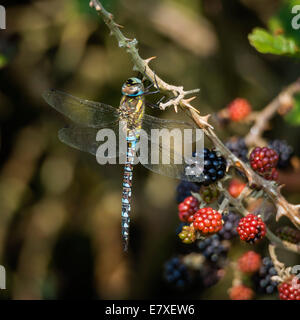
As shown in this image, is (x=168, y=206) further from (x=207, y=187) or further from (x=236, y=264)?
(x=207, y=187)

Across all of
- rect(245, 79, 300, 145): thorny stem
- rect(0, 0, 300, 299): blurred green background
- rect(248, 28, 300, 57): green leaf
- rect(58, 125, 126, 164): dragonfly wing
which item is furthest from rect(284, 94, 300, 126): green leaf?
rect(0, 0, 300, 299): blurred green background

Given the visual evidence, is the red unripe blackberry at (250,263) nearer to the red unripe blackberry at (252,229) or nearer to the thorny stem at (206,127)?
the thorny stem at (206,127)

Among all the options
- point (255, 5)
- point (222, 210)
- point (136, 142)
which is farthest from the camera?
point (255, 5)

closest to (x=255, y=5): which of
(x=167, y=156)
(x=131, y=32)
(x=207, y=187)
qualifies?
(x=131, y=32)

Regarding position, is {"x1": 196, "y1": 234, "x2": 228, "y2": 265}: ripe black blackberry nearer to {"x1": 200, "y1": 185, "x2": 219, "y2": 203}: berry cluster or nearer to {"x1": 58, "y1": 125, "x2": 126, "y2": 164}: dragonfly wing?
{"x1": 200, "y1": 185, "x2": 219, "y2": 203}: berry cluster

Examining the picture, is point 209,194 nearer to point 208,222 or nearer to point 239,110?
point 208,222

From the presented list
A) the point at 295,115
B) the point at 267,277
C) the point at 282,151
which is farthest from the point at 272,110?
A: the point at 267,277
